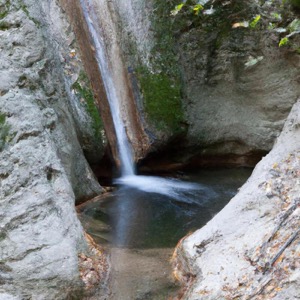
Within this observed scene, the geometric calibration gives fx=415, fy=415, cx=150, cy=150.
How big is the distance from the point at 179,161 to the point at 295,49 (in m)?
2.91

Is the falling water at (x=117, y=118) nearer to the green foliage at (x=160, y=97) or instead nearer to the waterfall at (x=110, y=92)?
the waterfall at (x=110, y=92)

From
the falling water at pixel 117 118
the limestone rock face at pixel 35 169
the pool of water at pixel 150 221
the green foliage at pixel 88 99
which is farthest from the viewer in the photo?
the falling water at pixel 117 118

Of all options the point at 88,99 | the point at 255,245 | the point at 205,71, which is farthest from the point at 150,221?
the point at 205,71

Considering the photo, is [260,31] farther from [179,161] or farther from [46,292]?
[46,292]

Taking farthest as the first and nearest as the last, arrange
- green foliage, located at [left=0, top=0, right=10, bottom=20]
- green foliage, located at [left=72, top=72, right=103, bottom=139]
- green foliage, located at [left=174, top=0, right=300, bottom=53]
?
1. green foliage, located at [left=72, top=72, right=103, bottom=139]
2. green foliage, located at [left=174, top=0, right=300, bottom=53]
3. green foliage, located at [left=0, top=0, right=10, bottom=20]

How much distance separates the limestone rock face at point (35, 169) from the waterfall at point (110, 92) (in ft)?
3.78

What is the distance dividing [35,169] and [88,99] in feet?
8.41

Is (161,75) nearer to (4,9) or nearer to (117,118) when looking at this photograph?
(117,118)

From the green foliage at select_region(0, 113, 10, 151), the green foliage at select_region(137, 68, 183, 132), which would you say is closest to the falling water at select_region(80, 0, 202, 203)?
the green foliage at select_region(137, 68, 183, 132)

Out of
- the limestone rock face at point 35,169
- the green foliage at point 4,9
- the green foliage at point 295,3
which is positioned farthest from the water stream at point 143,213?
the green foliage at point 295,3

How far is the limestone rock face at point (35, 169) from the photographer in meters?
3.65

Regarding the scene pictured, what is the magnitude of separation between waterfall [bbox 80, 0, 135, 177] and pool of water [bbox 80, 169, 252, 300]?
0.48 meters

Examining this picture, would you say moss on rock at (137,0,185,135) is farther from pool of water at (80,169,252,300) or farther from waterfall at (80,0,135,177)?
pool of water at (80,169,252,300)

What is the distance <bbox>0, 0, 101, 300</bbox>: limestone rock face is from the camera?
3.65 metres
